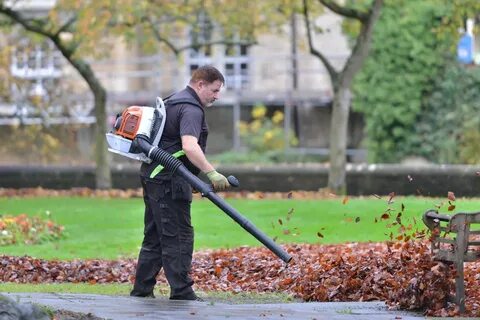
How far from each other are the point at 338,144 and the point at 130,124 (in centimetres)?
1551

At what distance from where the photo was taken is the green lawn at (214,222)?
673 inches

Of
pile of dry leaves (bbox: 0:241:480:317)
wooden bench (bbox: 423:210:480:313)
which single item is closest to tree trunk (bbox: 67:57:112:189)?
pile of dry leaves (bbox: 0:241:480:317)

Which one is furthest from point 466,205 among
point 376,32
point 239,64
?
point 239,64

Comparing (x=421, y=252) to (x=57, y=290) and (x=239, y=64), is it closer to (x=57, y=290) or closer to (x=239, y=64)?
(x=57, y=290)

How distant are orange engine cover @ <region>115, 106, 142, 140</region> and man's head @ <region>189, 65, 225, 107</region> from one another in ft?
1.79

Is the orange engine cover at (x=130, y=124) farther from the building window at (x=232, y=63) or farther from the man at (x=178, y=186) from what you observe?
the building window at (x=232, y=63)

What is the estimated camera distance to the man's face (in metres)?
10.8

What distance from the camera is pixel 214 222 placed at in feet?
65.5

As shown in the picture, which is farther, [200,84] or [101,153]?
[101,153]

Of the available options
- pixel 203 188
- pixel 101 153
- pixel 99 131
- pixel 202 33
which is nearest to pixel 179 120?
pixel 203 188

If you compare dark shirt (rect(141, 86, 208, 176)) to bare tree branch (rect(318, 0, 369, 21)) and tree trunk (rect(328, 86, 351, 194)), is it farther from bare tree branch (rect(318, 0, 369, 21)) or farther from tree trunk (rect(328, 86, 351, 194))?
tree trunk (rect(328, 86, 351, 194))

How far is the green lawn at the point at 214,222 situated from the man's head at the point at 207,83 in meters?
4.63

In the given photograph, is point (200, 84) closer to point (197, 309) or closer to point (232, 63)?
point (197, 309)

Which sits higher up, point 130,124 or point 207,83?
point 207,83
